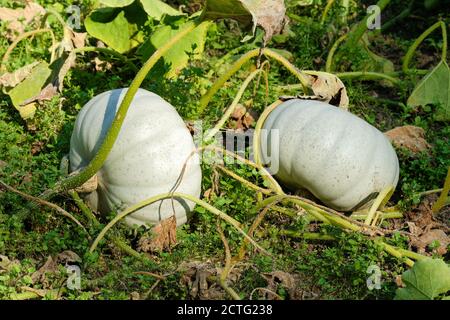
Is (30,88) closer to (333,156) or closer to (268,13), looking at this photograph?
(268,13)

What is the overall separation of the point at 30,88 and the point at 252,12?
1474 mm

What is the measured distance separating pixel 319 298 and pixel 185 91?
1.51 metres

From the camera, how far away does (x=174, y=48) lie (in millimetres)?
4566

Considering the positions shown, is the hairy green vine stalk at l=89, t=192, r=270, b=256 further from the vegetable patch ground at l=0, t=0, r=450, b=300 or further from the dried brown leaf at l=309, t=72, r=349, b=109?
the dried brown leaf at l=309, t=72, r=349, b=109

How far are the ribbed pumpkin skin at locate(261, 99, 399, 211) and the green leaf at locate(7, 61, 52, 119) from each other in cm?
122

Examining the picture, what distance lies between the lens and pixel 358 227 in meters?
3.63

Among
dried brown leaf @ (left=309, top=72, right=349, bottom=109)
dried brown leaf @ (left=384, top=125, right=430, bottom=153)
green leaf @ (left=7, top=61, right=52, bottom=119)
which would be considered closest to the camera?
dried brown leaf @ (left=309, top=72, right=349, bottom=109)

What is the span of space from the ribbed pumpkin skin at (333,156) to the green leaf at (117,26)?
118cm

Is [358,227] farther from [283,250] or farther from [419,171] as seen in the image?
[419,171]

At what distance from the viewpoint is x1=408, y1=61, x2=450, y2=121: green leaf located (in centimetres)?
471

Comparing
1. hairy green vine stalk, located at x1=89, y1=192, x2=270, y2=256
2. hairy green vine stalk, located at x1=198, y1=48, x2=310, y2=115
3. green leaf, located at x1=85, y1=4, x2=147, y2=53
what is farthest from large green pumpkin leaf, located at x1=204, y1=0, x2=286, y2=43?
green leaf, located at x1=85, y1=4, x2=147, y2=53

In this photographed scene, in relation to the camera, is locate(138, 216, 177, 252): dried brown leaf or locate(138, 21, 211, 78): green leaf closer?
locate(138, 216, 177, 252): dried brown leaf

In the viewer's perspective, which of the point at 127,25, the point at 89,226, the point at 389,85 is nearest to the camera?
the point at 89,226

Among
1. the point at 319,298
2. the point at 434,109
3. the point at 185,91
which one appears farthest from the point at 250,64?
the point at 319,298
